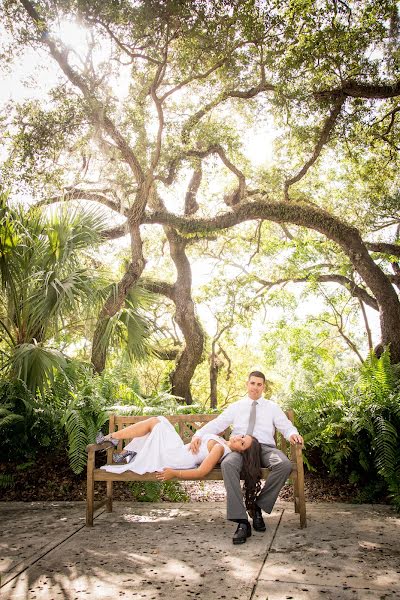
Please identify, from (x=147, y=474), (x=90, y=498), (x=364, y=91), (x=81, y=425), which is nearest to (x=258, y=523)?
(x=147, y=474)

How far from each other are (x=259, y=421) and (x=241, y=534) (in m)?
1.19

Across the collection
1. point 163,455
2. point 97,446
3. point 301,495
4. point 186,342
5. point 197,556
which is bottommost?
point 197,556

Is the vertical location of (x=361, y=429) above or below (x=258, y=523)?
above

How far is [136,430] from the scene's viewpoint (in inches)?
187

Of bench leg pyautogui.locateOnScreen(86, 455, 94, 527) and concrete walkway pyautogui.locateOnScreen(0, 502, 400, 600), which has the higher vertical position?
bench leg pyautogui.locateOnScreen(86, 455, 94, 527)

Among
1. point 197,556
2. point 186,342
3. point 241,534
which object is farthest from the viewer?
point 186,342

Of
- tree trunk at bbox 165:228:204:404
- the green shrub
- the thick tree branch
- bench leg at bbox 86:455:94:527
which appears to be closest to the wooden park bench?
bench leg at bbox 86:455:94:527

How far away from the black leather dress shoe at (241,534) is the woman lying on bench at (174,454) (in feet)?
1.08

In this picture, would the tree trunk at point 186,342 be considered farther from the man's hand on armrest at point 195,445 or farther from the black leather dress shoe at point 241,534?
the black leather dress shoe at point 241,534

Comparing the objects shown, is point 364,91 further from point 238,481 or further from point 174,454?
point 238,481

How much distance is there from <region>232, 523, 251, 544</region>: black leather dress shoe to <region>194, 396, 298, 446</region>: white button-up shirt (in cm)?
98

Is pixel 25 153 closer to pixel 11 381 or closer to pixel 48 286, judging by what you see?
pixel 48 286

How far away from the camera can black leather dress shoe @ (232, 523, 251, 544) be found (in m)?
3.83

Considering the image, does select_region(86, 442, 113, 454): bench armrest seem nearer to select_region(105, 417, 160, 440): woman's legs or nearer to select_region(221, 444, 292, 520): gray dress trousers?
select_region(105, 417, 160, 440): woman's legs
